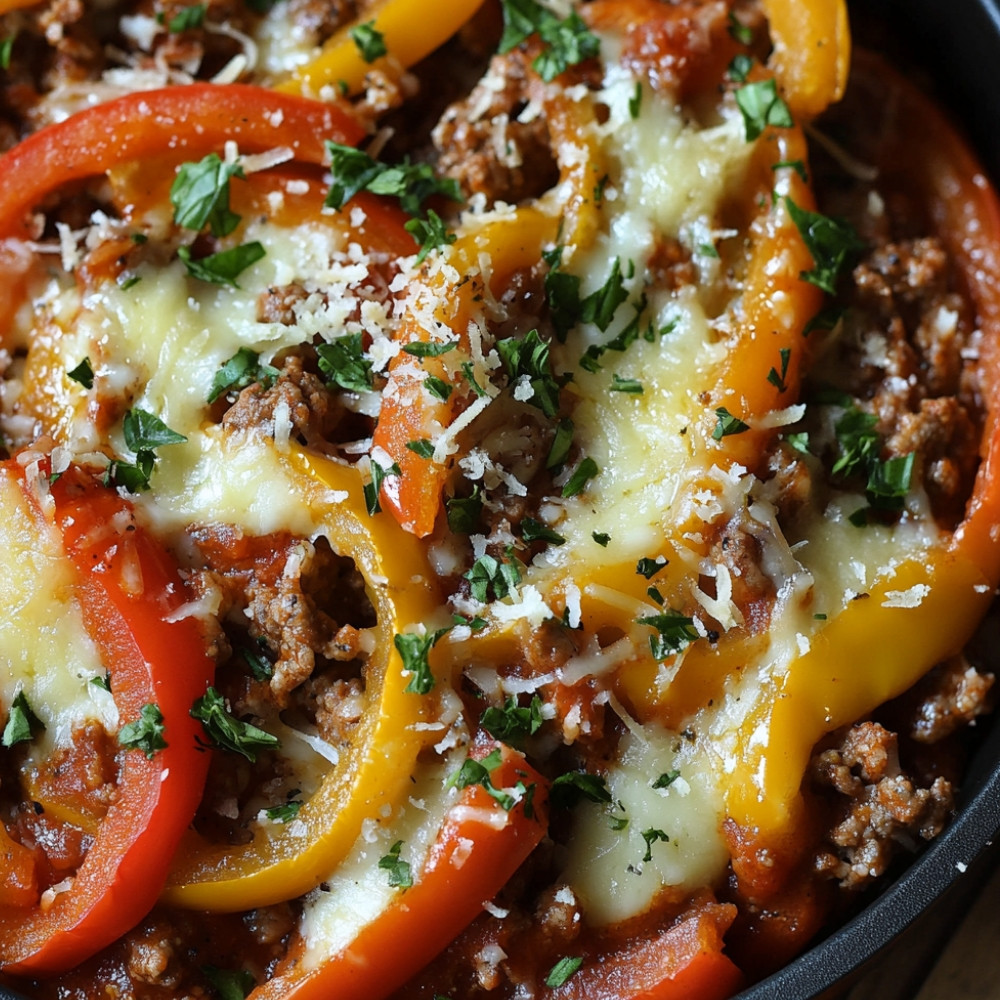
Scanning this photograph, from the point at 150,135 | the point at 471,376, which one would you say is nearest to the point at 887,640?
the point at 471,376

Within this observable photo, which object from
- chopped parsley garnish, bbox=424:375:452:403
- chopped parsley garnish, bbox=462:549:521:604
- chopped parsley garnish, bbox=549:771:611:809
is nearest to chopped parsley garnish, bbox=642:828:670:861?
chopped parsley garnish, bbox=549:771:611:809

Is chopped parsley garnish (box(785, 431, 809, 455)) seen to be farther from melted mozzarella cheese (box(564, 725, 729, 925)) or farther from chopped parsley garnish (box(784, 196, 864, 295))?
melted mozzarella cheese (box(564, 725, 729, 925))

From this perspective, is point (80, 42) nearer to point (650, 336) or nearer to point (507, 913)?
point (650, 336)

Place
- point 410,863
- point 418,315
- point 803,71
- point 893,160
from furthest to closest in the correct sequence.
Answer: point 893,160 < point 803,71 < point 418,315 < point 410,863

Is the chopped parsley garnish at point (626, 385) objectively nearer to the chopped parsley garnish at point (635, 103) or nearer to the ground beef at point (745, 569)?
the ground beef at point (745, 569)

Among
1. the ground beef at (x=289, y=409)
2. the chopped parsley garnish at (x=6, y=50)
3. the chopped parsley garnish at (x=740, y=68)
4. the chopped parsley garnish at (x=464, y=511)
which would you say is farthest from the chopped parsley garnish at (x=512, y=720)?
the chopped parsley garnish at (x=6, y=50)

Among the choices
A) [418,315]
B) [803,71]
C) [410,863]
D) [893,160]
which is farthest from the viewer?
[893,160]

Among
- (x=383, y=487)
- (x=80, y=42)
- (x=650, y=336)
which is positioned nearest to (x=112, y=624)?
(x=383, y=487)
